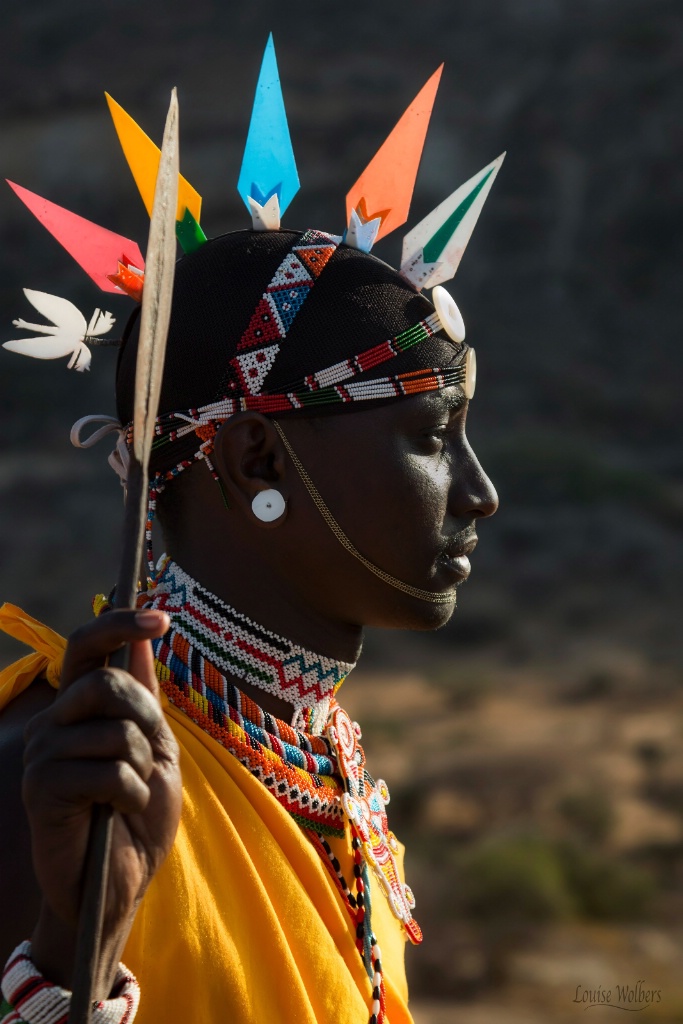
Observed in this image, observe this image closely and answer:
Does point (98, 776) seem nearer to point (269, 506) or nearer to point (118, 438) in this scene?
point (269, 506)

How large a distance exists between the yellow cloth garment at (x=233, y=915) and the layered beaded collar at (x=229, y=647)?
5.6 inches

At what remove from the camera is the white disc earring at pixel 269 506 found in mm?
2465

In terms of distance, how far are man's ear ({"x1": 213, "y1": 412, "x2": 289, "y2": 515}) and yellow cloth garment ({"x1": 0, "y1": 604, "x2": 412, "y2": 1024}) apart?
44 centimetres

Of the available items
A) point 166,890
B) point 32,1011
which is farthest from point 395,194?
point 32,1011

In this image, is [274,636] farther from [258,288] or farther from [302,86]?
[302,86]

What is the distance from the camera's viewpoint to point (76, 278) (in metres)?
20.5

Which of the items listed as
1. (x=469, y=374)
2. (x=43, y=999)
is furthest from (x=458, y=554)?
(x=43, y=999)

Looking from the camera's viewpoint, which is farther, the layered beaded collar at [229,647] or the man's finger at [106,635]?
the layered beaded collar at [229,647]

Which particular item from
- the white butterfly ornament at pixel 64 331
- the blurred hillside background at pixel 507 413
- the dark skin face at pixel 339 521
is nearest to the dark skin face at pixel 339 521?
the dark skin face at pixel 339 521

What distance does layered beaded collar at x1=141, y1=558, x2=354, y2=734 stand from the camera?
2449mm

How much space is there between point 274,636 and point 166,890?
56cm

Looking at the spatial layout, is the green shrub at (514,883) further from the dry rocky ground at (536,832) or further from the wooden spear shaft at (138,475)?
the wooden spear shaft at (138,475)

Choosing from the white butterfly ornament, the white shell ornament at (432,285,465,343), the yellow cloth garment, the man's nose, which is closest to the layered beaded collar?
the yellow cloth garment

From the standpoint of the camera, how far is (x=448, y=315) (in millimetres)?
2611
